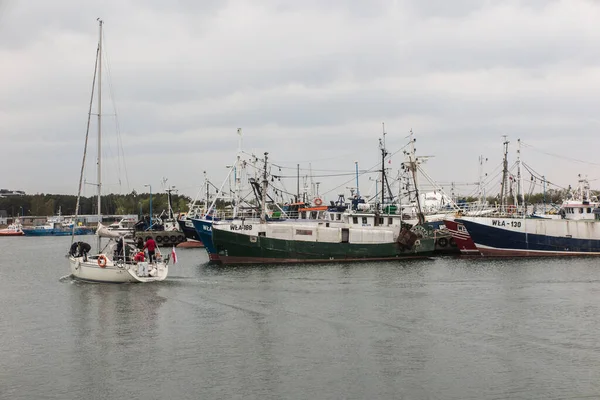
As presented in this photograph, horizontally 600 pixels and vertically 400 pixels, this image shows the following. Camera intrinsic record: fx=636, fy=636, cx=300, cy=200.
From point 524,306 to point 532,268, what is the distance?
18335 mm

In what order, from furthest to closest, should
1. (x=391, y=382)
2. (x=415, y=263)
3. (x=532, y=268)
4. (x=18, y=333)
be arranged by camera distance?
1. (x=415, y=263)
2. (x=532, y=268)
3. (x=18, y=333)
4. (x=391, y=382)

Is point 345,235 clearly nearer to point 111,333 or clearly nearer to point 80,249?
point 80,249

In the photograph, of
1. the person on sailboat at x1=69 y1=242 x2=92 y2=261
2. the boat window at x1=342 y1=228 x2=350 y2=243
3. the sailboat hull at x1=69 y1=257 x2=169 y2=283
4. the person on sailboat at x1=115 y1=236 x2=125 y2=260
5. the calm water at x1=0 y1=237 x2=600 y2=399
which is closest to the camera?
the calm water at x1=0 y1=237 x2=600 y2=399

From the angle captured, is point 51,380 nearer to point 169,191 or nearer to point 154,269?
point 154,269

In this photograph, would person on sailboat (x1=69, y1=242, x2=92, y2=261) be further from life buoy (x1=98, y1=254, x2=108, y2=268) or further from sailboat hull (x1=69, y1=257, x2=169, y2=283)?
life buoy (x1=98, y1=254, x2=108, y2=268)

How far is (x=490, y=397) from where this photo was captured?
17.2 m

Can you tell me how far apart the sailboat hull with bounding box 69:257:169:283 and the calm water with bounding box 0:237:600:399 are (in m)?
0.59

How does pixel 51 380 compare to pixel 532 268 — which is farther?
pixel 532 268

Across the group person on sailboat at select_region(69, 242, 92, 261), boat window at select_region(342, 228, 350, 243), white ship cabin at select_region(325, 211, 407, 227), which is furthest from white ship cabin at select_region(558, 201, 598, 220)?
person on sailboat at select_region(69, 242, 92, 261)

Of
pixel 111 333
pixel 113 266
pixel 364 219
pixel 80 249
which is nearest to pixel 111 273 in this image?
pixel 113 266

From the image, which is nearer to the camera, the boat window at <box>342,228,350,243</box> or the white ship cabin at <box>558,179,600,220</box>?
the boat window at <box>342,228,350,243</box>

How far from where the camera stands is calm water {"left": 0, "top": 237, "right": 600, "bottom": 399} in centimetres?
1816

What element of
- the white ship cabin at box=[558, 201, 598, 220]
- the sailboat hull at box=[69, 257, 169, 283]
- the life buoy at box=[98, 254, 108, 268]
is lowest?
the sailboat hull at box=[69, 257, 169, 283]

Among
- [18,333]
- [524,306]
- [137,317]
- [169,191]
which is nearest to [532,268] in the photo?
[524,306]
